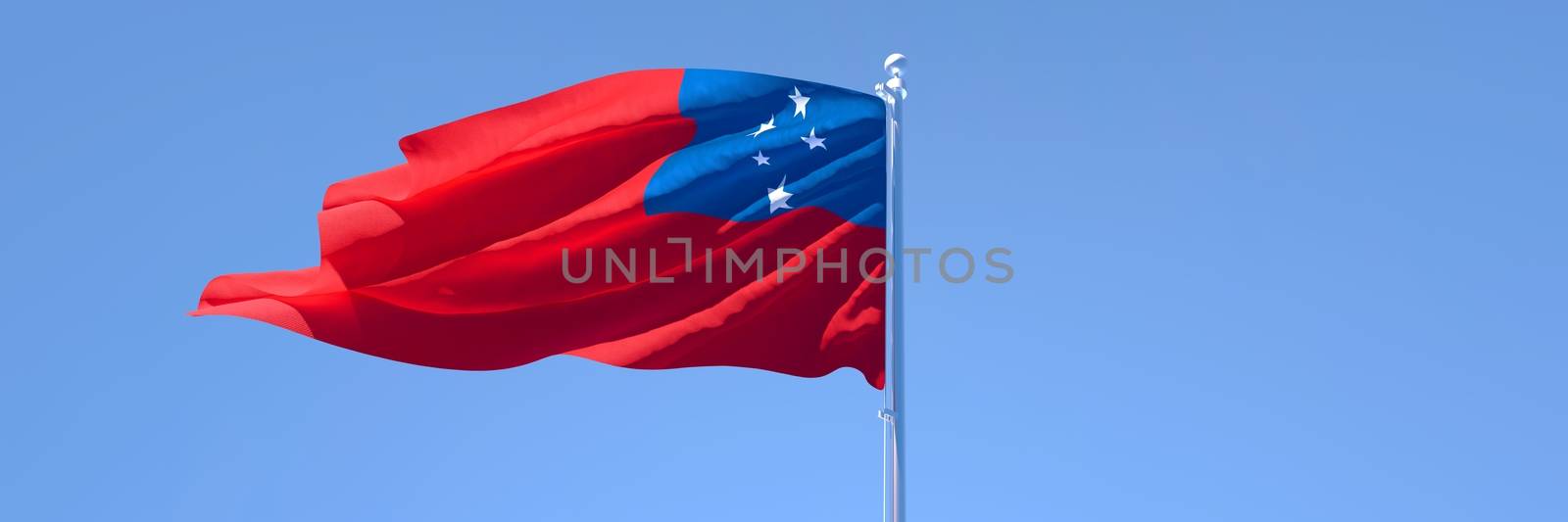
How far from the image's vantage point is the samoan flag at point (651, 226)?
13680 millimetres

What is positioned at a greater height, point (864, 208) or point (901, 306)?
point (864, 208)

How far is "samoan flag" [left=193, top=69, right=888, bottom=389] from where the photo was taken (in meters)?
Answer: 13.7

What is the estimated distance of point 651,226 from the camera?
1413 centimetres

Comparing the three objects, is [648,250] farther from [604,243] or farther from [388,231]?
[388,231]

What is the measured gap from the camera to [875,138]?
14.4 metres

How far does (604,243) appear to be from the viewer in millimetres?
14117

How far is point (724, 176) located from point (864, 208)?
1400 millimetres

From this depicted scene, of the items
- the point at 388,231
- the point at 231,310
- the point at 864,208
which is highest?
the point at 864,208

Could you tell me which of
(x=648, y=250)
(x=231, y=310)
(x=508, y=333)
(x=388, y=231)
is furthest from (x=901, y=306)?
(x=231, y=310)

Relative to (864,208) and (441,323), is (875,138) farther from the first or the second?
(441,323)

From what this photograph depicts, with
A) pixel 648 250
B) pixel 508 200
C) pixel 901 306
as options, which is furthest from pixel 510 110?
pixel 901 306

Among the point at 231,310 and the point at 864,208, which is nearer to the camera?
the point at 231,310

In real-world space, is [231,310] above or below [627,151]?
below

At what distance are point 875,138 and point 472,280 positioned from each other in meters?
4.04
